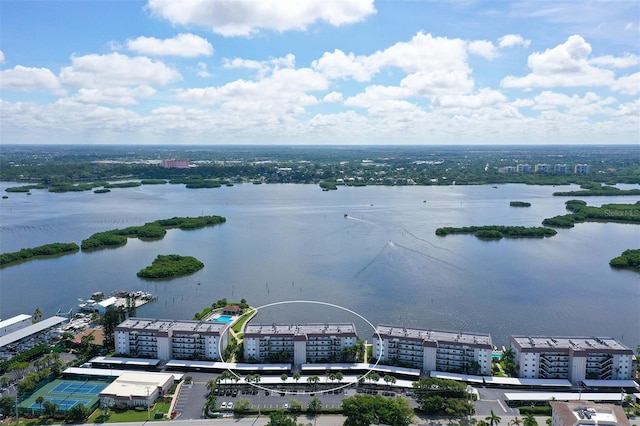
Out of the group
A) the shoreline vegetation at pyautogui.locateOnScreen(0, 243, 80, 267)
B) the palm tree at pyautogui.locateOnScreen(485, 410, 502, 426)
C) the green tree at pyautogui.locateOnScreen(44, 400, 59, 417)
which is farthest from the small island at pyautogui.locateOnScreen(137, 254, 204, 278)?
the palm tree at pyautogui.locateOnScreen(485, 410, 502, 426)

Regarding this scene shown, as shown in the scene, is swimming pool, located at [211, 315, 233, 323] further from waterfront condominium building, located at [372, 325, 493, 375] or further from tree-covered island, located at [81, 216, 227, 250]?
tree-covered island, located at [81, 216, 227, 250]

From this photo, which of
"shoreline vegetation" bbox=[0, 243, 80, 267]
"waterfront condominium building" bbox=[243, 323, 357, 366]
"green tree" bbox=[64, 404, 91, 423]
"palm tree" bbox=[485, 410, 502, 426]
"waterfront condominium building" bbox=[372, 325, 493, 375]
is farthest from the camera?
"shoreline vegetation" bbox=[0, 243, 80, 267]

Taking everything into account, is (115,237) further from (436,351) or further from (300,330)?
(436,351)

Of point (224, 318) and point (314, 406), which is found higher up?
point (224, 318)

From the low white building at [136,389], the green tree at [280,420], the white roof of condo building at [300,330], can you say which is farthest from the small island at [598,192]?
the low white building at [136,389]

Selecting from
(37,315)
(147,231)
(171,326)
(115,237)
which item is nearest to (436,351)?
(171,326)
